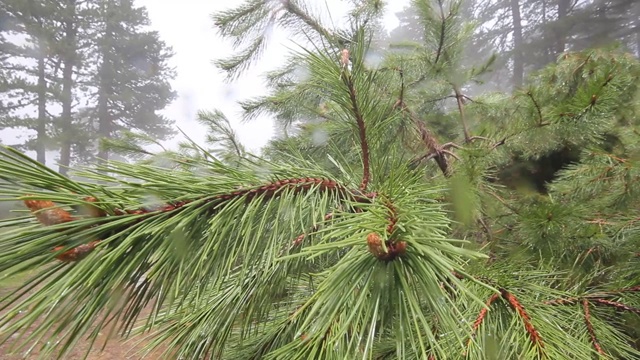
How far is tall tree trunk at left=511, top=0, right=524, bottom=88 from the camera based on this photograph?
16.4ft

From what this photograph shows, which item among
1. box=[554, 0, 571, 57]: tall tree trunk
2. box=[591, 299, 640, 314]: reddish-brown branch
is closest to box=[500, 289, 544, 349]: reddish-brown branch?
box=[591, 299, 640, 314]: reddish-brown branch

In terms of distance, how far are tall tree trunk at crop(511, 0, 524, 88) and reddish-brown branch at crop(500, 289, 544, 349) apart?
4984 millimetres

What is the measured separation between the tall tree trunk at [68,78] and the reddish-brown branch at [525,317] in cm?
442

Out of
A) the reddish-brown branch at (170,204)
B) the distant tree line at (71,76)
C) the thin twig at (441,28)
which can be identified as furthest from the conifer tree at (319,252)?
the distant tree line at (71,76)

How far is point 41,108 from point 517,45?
7.17 m

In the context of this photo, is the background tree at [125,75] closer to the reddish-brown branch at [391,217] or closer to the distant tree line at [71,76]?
the distant tree line at [71,76]

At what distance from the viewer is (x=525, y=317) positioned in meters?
0.42

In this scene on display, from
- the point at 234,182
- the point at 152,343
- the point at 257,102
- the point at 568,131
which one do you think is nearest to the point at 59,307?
the point at 234,182

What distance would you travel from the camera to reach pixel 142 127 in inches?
187

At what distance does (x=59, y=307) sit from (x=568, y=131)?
3.43 ft

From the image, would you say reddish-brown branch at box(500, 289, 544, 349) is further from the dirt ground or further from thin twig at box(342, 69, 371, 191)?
the dirt ground

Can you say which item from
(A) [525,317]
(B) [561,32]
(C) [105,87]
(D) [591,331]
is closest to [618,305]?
(D) [591,331]

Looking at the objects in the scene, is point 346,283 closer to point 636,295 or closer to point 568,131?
point 636,295

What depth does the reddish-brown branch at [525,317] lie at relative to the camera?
1.26 ft
